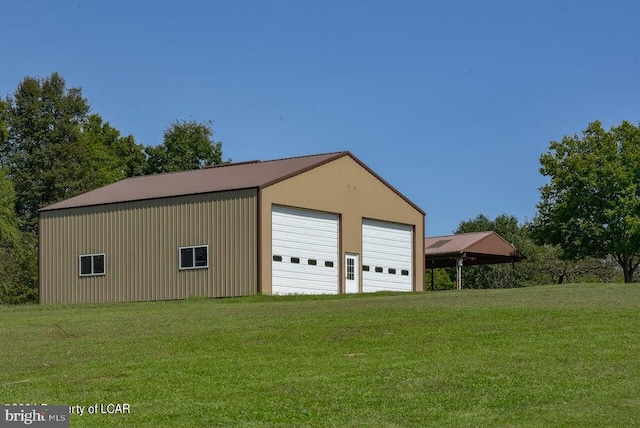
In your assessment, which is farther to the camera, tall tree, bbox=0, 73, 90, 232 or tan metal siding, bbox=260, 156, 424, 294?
tall tree, bbox=0, 73, 90, 232

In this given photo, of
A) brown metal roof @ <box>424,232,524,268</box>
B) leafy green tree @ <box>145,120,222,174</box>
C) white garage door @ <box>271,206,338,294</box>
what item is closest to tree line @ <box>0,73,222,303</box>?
leafy green tree @ <box>145,120,222,174</box>

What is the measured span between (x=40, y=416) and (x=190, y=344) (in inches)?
292

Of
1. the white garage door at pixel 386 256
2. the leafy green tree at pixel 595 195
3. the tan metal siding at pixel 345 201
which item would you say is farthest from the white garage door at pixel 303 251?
the leafy green tree at pixel 595 195

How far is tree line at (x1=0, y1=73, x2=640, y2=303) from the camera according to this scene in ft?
191

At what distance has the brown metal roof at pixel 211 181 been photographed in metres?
42.4

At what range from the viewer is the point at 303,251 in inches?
1665

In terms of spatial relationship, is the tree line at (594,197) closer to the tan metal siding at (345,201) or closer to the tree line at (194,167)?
the tree line at (194,167)

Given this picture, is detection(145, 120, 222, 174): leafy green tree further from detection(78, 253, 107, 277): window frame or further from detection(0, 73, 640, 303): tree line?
detection(78, 253, 107, 277): window frame

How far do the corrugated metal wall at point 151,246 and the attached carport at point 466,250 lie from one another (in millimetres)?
15643

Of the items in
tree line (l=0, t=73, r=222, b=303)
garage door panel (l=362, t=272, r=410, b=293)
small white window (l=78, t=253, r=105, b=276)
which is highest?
tree line (l=0, t=73, r=222, b=303)

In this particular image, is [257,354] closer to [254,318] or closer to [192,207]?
[254,318]

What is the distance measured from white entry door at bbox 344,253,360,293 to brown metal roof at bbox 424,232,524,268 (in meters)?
9.66

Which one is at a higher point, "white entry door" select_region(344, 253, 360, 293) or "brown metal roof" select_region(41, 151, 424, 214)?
"brown metal roof" select_region(41, 151, 424, 214)

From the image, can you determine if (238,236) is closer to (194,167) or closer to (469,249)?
(469,249)
